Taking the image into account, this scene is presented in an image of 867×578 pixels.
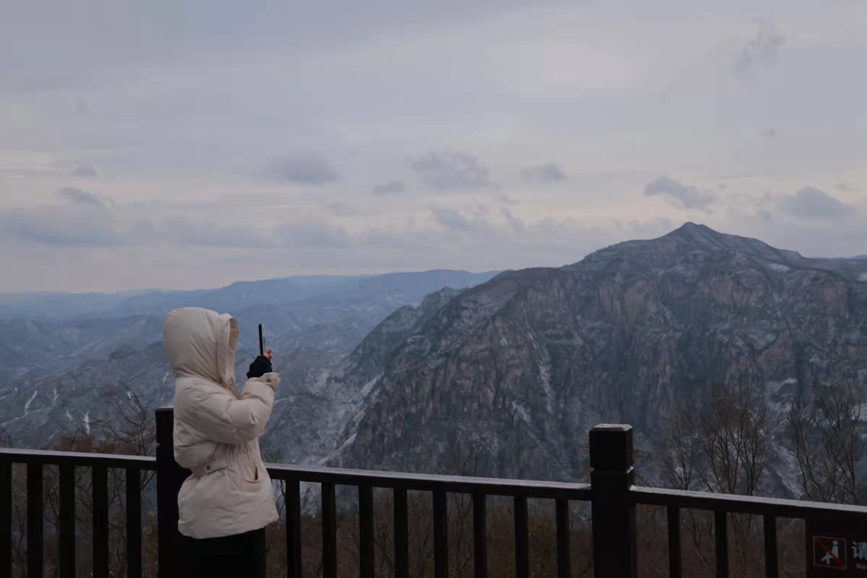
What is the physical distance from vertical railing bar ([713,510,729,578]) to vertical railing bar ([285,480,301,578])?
1.67 metres

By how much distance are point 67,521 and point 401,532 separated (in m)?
1.77

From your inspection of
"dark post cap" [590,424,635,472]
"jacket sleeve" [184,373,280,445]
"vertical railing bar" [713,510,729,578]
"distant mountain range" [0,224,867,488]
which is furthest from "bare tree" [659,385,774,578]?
"distant mountain range" [0,224,867,488]

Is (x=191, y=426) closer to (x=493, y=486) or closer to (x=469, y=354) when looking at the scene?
(x=493, y=486)

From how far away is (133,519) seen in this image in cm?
377

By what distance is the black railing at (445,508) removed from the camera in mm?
2771

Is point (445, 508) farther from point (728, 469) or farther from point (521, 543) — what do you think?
point (728, 469)

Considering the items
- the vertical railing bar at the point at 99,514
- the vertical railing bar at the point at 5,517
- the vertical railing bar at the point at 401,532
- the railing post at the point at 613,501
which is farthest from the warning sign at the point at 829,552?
the vertical railing bar at the point at 5,517

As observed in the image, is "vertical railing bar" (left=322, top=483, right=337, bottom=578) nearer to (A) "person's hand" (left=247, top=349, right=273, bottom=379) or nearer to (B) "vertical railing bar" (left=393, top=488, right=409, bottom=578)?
(B) "vertical railing bar" (left=393, top=488, right=409, bottom=578)

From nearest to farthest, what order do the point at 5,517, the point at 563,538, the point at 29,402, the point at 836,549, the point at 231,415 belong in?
the point at 836,549
the point at 563,538
the point at 231,415
the point at 5,517
the point at 29,402

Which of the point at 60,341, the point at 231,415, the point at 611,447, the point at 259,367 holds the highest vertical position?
the point at 259,367

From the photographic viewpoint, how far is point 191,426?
127 inches

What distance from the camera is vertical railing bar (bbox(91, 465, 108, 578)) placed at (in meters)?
3.85

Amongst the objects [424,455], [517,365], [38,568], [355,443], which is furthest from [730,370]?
[38,568]

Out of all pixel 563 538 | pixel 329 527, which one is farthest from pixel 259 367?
pixel 563 538
